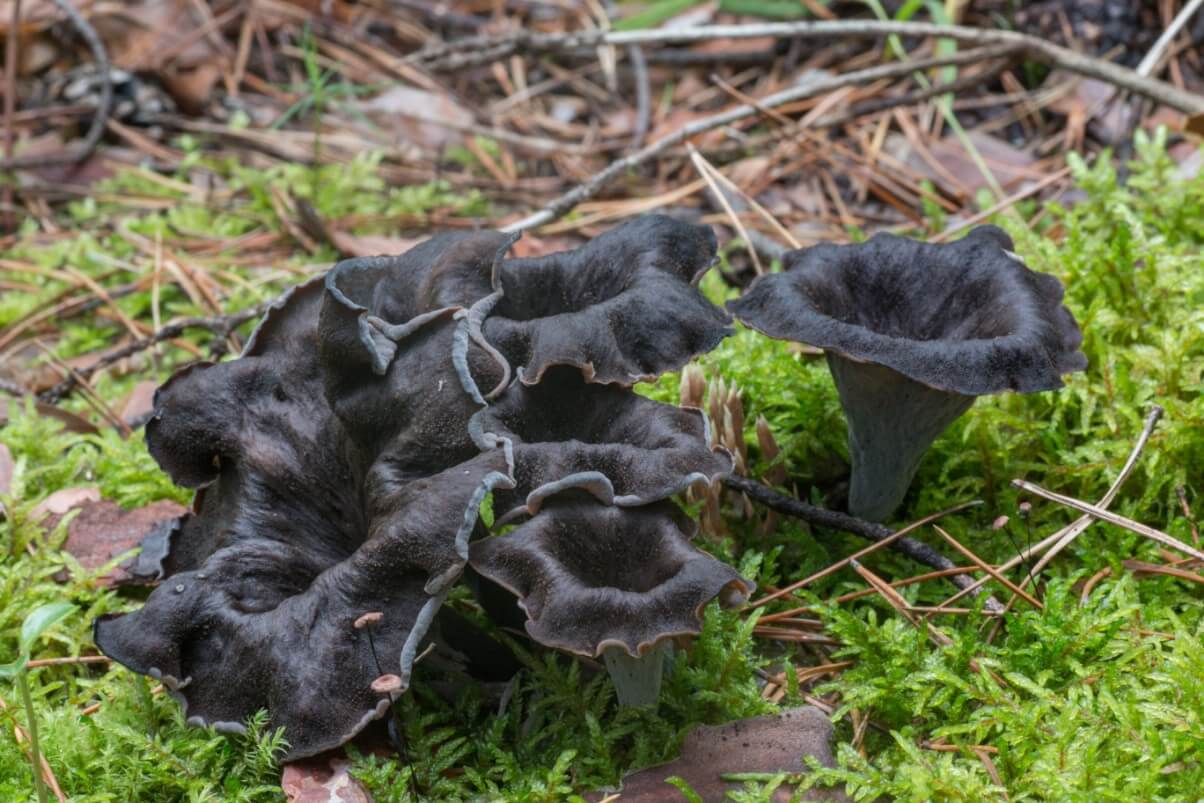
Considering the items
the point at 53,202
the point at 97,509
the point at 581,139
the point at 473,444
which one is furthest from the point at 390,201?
the point at 473,444

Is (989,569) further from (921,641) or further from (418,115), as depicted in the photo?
(418,115)

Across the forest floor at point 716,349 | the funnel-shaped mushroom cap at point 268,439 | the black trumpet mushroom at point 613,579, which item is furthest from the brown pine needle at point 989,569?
the funnel-shaped mushroom cap at point 268,439

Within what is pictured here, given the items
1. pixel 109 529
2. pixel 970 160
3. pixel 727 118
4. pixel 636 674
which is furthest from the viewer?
pixel 970 160

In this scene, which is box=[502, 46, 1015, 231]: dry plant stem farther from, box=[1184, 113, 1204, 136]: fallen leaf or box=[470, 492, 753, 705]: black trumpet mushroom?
box=[470, 492, 753, 705]: black trumpet mushroom

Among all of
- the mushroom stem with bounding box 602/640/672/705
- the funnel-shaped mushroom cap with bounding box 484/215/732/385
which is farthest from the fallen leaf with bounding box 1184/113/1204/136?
the mushroom stem with bounding box 602/640/672/705

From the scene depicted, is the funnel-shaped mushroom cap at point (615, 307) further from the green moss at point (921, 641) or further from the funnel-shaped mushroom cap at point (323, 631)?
the green moss at point (921, 641)

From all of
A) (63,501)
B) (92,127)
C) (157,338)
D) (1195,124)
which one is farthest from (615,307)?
(92,127)
